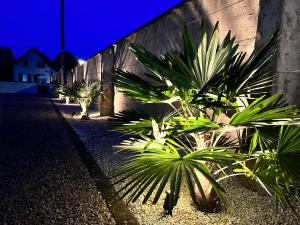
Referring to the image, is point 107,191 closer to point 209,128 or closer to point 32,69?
point 209,128

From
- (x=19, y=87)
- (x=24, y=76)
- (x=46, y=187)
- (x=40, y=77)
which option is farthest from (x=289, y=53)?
(x=40, y=77)

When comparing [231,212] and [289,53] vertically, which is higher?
[289,53]

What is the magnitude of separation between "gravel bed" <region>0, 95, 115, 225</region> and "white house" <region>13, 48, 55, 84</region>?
42173 mm

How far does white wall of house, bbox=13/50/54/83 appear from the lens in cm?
4450

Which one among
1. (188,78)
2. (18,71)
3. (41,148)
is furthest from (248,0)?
(18,71)

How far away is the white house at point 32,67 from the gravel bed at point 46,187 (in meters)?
42.2

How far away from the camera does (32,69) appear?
45.0 metres

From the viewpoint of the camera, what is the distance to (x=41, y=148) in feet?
16.6

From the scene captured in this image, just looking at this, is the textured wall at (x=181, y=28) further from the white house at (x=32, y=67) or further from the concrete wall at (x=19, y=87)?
the white house at (x=32, y=67)

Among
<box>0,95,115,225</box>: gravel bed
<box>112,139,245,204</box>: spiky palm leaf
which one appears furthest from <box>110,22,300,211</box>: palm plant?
<box>0,95,115,225</box>: gravel bed

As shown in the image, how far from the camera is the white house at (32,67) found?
44.5 meters

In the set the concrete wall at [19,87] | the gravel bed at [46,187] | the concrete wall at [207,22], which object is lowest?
the gravel bed at [46,187]

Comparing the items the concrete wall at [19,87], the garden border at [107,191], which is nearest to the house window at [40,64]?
the concrete wall at [19,87]

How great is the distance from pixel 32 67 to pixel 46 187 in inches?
1815
